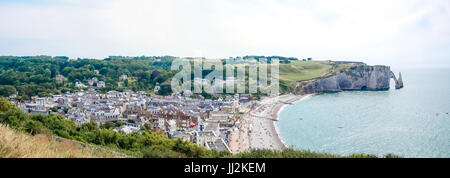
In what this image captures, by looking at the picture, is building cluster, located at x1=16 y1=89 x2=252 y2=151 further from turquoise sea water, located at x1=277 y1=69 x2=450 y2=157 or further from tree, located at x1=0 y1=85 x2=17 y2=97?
turquoise sea water, located at x1=277 y1=69 x2=450 y2=157

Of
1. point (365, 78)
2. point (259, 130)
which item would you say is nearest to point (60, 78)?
A: point (259, 130)

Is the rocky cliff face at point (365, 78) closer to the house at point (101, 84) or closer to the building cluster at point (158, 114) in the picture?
the building cluster at point (158, 114)

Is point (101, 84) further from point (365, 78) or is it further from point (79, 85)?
point (365, 78)

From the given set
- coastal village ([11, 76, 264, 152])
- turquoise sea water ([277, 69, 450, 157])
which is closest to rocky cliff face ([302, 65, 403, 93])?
turquoise sea water ([277, 69, 450, 157])

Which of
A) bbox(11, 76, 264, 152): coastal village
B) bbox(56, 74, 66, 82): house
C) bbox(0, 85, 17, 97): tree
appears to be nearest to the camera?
bbox(11, 76, 264, 152): coastal village

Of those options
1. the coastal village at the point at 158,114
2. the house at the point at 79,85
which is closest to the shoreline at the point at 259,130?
the coastal village at the point at 158,114

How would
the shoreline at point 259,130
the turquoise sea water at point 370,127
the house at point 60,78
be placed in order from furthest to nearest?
the house at point 60,78, the turquoise sea water at point 370,127, the shoreline at point 259,130
